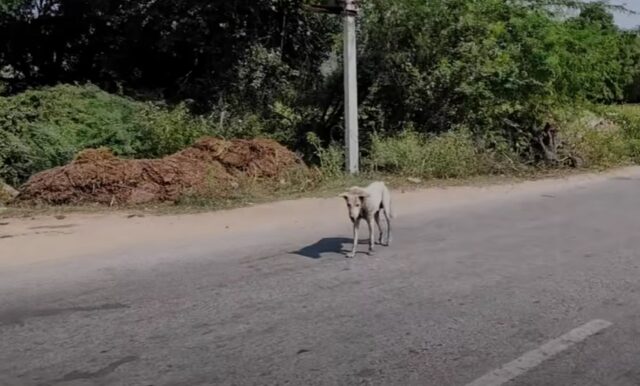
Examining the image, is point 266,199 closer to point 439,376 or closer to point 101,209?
point 101,209

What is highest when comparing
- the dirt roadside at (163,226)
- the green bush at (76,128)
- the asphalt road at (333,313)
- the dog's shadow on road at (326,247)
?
the green bush at (76,128)

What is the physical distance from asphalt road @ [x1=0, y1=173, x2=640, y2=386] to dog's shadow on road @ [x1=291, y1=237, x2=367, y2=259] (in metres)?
0.02

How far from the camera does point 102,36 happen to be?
22.9 metres

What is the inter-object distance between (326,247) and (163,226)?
2430 millimetres

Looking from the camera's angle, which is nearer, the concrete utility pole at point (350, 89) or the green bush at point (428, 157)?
the concrete utility pole at point (350, 89)

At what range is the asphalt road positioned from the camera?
4.57 meters

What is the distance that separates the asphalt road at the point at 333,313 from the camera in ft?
15.0

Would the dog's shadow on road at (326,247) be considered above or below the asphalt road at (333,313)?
above

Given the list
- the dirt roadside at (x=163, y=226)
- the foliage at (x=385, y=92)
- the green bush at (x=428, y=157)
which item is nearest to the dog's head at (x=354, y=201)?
the dirt roadside at (x=163, y=226)

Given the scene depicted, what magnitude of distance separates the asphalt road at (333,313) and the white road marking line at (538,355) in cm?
1

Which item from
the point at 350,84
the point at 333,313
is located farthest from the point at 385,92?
the point at 333,313

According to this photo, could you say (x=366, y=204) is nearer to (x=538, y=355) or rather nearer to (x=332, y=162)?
(x=538, y=355)

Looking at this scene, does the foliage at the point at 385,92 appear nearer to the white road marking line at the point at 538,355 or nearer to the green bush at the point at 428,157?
the green bush at the point at 428,157

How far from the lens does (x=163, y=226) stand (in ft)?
31.4
